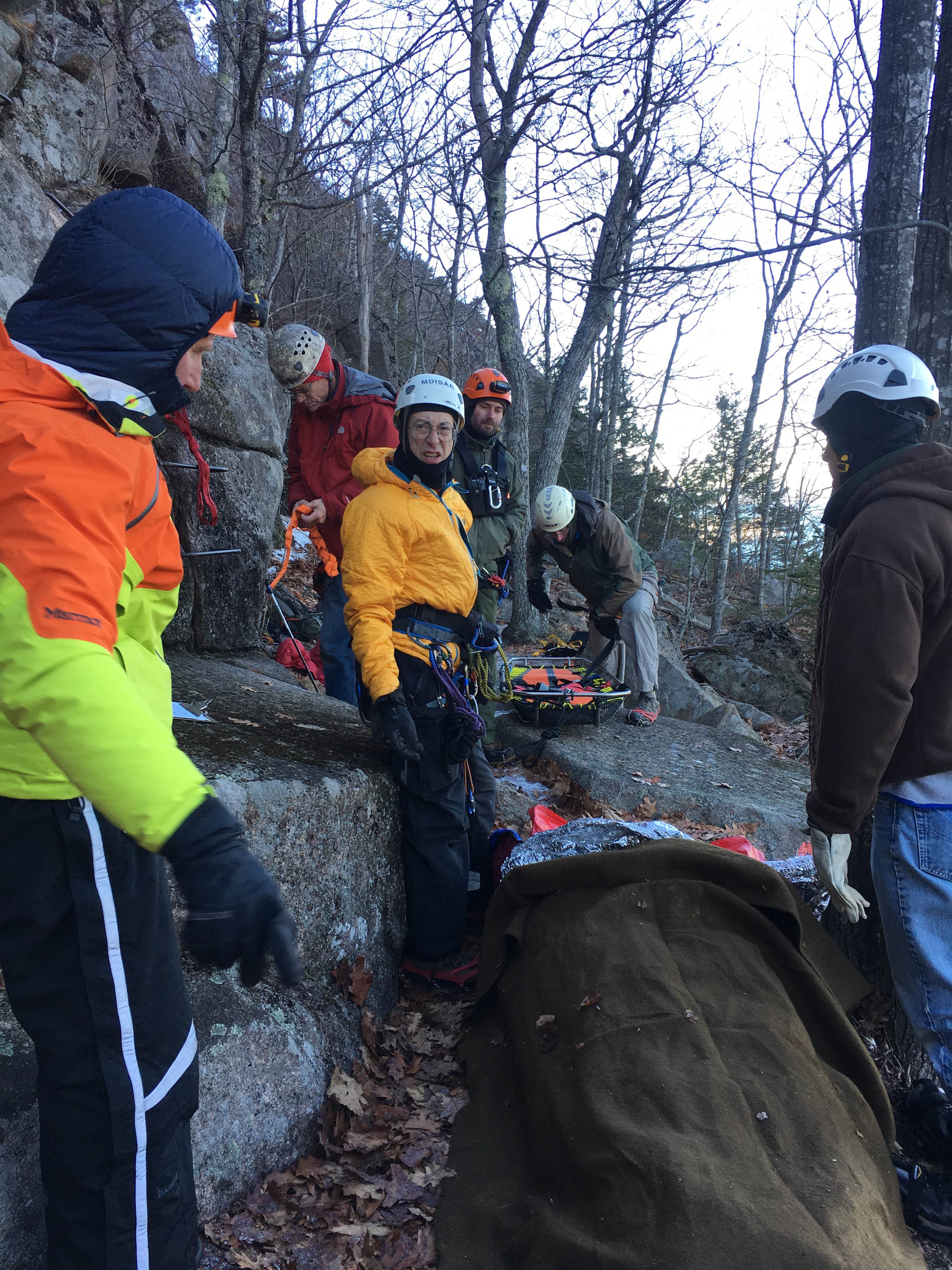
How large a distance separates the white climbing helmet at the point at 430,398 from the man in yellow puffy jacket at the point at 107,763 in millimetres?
1803

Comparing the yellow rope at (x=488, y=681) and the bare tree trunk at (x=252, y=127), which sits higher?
the bare tree trunk at (x=252, y=127)

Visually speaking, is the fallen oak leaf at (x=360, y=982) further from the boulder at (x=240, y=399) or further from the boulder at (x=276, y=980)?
the boulder at (x=240, y=399)

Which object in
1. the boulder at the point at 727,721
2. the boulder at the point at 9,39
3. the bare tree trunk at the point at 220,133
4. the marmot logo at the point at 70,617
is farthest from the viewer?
the boulder at the point at 727,721

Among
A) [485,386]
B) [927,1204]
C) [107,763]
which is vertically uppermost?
[485,386]

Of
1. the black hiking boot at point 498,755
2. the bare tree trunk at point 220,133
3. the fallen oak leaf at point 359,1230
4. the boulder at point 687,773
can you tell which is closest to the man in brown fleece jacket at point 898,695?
the fallen oak leaf at point 359,1230

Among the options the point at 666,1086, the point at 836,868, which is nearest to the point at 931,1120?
the point at 836,868

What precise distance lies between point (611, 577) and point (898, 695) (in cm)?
548

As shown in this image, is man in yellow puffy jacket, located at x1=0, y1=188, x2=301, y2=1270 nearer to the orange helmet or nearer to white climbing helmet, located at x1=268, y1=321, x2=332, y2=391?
white climbing helmet, located at x1=268, y1=321, x2=332, y2=391

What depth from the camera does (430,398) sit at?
353 centimetres

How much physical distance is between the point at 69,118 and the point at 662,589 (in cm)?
1790

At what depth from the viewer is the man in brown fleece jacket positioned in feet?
7.39

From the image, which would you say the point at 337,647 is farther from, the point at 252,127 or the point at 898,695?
the point at 252,127

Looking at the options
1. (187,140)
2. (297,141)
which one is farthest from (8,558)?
(187,140)

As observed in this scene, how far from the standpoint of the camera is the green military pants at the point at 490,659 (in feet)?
19.1
